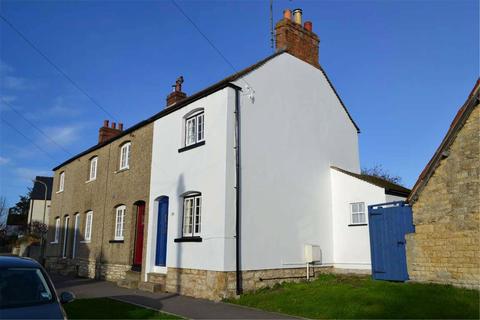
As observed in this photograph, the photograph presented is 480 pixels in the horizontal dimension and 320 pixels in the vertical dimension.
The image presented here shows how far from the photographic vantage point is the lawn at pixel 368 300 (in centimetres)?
816

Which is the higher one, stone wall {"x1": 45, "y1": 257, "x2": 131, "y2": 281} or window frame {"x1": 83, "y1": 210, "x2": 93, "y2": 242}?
window frame {"x1": 83, "y1": 210, "x2": 93, "y2": 242}

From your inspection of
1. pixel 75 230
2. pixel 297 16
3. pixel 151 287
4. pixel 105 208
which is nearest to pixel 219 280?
pixel 151 287

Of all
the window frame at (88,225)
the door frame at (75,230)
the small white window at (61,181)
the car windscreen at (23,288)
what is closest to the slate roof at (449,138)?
the car windscreen at (23,288)

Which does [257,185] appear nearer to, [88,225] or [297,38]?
[297,38]

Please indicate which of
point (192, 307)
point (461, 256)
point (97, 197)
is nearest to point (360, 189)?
point (461, 256)

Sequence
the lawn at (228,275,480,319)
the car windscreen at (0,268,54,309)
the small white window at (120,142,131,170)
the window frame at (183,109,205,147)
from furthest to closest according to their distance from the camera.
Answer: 1. the small white window at (120,142,131,170)
2. the window frame at (183,109,205,147)
3. the lawn at (228,275,480,319)
4. the car windscreen at (0,268,54,309)

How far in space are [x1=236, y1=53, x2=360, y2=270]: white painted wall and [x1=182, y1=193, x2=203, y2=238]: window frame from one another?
1.75 m

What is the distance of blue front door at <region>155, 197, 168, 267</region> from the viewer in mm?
14312

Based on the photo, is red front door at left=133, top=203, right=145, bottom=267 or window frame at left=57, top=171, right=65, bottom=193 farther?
window frame at left=57, top=171, right=65, bottom=193

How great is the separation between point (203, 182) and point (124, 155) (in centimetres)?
718

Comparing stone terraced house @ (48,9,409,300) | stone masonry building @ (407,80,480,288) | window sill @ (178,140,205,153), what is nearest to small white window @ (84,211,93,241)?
stone terraced house @ (48,9,409,300)

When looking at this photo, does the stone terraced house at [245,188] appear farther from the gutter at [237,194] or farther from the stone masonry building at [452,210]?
the stone masonry building at [452,210]

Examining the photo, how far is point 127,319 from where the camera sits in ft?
28.4

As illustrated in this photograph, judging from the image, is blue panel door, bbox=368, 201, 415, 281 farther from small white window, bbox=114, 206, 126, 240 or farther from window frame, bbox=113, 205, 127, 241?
small white window, bbox=114, 206, 126, 240
